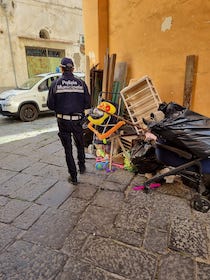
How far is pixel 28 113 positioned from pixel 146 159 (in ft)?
18.5

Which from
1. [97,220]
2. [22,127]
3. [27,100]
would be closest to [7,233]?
[97,220]

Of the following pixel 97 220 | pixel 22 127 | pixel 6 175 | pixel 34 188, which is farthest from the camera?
pixel 22 127

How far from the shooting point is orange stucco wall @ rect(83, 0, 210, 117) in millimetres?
2975

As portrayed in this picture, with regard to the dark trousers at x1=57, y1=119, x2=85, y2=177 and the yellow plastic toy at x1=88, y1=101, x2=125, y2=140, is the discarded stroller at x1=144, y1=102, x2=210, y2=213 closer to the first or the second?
the yellow plastic toy at x1=88, y1=101, x2=125, y2=140

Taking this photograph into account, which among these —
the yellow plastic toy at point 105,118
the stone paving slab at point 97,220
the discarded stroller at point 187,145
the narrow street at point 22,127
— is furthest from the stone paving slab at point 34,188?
the narrow street at point 22,127

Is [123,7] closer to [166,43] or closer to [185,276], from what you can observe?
[166,43]

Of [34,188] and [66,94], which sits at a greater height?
[66,94]

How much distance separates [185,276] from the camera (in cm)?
152

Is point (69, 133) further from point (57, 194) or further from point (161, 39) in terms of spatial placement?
point (161, 39)

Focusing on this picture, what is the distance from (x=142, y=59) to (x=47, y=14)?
10796 mm

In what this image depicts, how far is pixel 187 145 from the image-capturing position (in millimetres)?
1967

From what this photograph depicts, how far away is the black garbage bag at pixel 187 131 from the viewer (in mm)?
1920

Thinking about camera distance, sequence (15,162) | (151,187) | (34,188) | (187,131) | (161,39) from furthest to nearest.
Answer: (15,162)
(161,39)
(34,188)
(151,187)
(187,131)

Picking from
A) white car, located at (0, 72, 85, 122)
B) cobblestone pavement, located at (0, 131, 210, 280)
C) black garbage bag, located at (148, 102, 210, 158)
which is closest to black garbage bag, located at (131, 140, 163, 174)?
cobblestone pavement, located at (0, 131, 210, 280)
